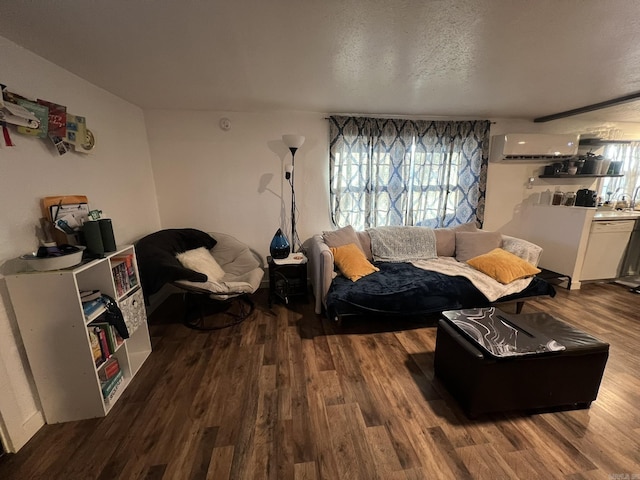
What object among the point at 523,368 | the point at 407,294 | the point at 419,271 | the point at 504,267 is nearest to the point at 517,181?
the point at 504,267

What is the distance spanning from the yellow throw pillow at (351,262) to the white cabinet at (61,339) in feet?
6.20

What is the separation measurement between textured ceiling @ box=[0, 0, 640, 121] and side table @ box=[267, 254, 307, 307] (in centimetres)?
179

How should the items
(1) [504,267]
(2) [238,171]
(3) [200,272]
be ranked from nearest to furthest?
(3) [200,272], (1) [504,267], (2) [238,171]

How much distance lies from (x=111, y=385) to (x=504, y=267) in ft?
11.2

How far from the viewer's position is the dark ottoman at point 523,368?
149 centimetres

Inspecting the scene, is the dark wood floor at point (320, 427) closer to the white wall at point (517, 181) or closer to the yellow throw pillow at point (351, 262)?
the yellow throw pillow at point (351, 262)

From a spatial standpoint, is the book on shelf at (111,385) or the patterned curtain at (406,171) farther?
the patterned curtain at (406,171)

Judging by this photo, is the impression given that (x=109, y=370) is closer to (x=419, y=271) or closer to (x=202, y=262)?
(x=202, y=262)

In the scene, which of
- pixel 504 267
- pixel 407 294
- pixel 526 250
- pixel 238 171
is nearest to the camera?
pixel 407 294

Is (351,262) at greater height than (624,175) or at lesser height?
lesser

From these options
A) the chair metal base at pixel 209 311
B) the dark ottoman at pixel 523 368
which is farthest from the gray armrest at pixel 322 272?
the dark ottoman at pixel 523 368

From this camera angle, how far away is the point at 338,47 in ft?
5.33

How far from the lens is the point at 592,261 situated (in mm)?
3373

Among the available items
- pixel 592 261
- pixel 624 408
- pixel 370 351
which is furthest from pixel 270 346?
pixel 592 261
